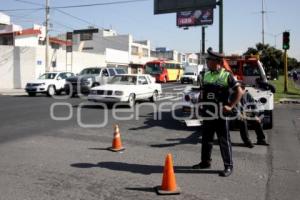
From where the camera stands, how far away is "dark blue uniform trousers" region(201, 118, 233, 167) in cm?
671

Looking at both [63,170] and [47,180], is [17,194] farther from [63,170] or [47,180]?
[63,170]

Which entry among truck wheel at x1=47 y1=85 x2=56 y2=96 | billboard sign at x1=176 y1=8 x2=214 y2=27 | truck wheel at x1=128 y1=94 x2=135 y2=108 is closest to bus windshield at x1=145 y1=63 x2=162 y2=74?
billboard sign at x1=176 y1=8 x2=214 y2=27

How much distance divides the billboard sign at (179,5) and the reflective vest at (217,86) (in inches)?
681

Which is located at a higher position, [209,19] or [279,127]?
[209,19]

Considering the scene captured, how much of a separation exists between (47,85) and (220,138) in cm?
2131

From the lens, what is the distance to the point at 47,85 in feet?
87.8

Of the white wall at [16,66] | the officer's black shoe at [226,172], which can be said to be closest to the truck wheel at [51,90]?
the white wall at [16,66]

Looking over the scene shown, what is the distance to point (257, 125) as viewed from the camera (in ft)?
31.2

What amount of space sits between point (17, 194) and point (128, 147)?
3783 millimetres

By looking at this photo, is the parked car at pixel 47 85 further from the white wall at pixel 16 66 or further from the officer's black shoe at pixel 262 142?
the officer's black shoe at pixel 262 142

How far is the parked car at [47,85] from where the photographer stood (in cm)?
2669

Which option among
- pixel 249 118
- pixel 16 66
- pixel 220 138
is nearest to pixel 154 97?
pixel 249 118

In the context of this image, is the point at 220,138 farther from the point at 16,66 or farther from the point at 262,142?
the point at 16,66

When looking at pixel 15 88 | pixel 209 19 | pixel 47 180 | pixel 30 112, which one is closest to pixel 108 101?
pixel 30 112
